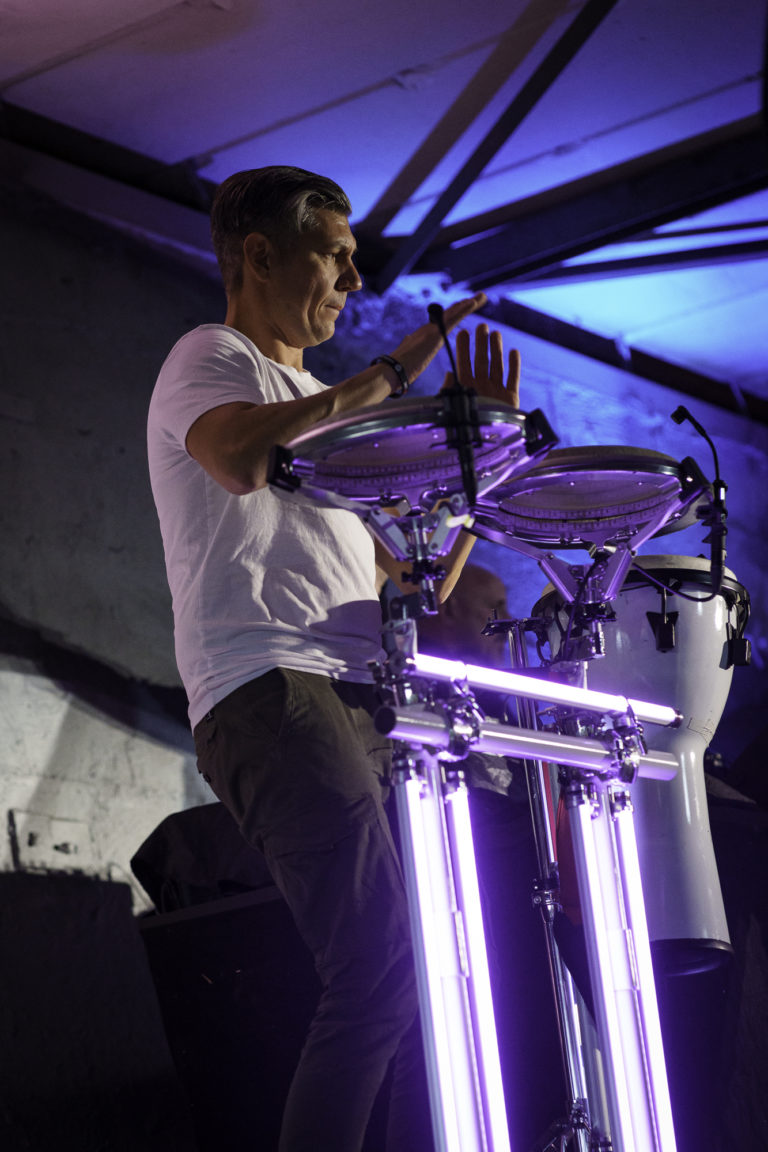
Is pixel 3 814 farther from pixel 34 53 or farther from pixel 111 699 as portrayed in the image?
pixel 34 53

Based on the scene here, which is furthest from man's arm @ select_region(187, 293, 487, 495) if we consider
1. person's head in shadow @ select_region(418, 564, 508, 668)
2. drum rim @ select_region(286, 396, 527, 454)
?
person's head in shadow @ select_region(418, 564, 508, 668)

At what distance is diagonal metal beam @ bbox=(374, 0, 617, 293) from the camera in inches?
118

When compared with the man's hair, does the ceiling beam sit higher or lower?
higher

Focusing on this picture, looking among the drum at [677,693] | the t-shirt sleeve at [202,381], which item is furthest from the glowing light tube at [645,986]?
the t-shirt sleeve at [202,381]

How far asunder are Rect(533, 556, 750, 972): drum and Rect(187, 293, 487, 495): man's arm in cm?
56

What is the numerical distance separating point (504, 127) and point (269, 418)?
89.2 inches

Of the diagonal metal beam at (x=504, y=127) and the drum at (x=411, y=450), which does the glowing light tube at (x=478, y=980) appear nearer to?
the drum at (x=411, y=450)

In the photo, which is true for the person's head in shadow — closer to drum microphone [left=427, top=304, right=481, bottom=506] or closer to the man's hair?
the man's hair

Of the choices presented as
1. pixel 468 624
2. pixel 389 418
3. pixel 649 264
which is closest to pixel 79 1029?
pixel 468 624

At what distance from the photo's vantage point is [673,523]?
5.10 feet

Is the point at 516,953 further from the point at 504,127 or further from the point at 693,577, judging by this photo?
the point at 504,127

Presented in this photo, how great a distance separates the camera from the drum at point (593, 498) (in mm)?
1314

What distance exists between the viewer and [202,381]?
4.75 ft

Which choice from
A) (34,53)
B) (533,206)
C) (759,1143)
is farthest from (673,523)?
(533,206)
